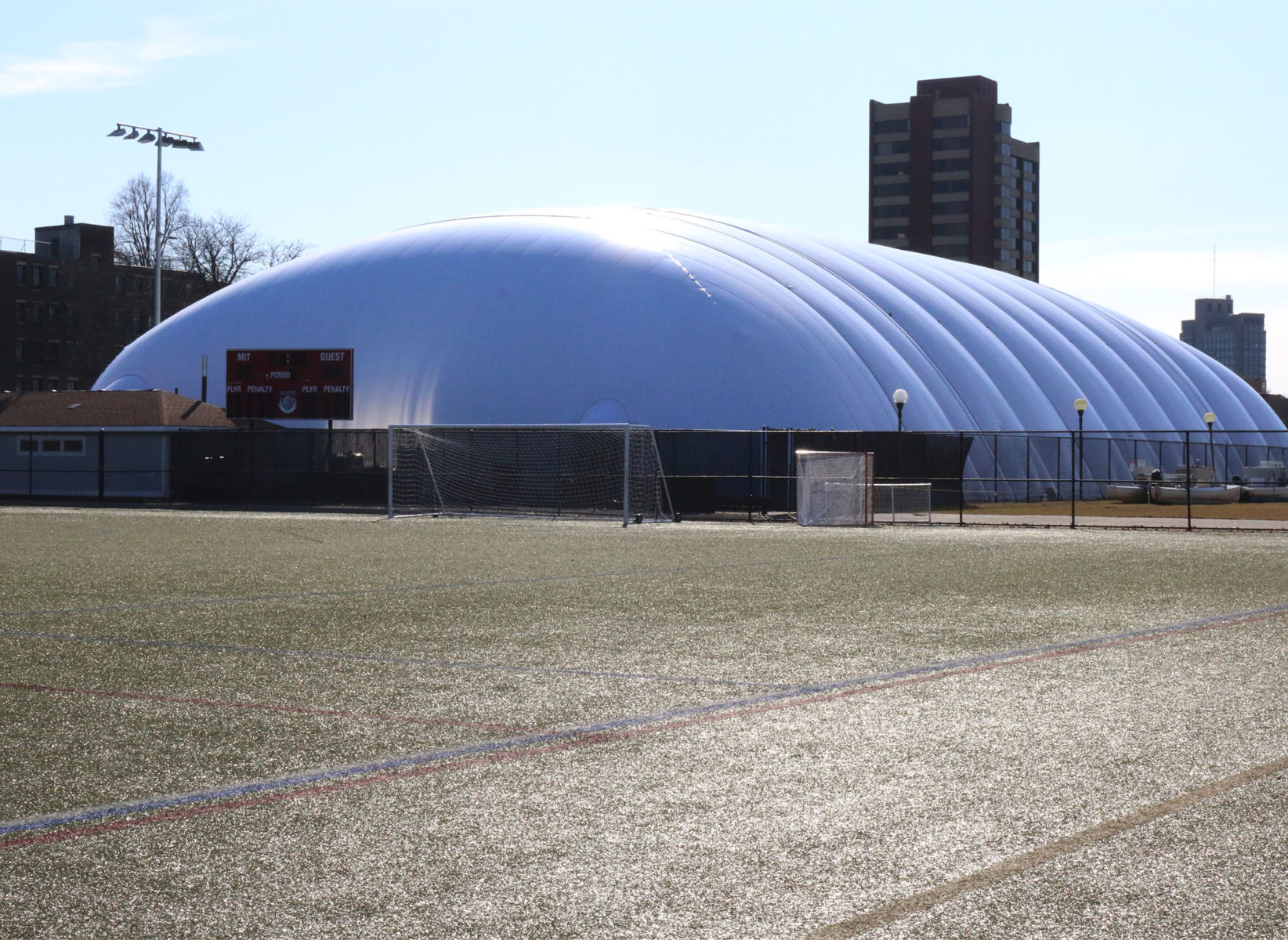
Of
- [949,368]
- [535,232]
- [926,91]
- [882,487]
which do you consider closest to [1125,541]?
[882,487]

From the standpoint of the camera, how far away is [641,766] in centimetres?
728

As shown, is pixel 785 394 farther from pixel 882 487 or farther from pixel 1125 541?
pixel 1125 541

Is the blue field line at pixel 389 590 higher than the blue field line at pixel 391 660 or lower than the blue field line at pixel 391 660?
lower

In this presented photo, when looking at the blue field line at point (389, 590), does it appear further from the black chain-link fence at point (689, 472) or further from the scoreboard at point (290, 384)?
the scoreboard at point (290, 384)

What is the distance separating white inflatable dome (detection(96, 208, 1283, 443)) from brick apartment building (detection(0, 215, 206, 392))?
50.9 meters

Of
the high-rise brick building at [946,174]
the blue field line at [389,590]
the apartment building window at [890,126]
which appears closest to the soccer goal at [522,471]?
the blue field line at [389,590]

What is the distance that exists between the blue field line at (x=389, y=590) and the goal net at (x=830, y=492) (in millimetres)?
14112

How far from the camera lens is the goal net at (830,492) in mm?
36875

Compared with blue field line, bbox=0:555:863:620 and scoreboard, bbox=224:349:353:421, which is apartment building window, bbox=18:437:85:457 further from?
blue field line, bbox=0:555:863:620

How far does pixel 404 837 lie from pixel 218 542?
21.5 metres

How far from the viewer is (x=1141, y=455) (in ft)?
212

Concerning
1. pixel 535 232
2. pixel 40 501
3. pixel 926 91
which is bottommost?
pixel 40 501

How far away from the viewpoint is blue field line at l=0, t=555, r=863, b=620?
14453 millimetres

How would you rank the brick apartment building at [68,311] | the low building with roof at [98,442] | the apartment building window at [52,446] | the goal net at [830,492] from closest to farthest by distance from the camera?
the goal net at [830,492], the low building with roof at [98,442], the apartment building window at [52,446], the brick apartment building at [68,311]
